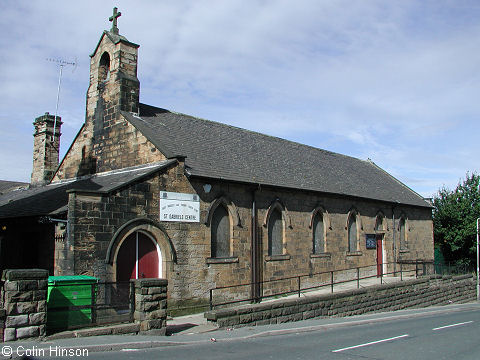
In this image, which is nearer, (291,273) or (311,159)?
(291,273)

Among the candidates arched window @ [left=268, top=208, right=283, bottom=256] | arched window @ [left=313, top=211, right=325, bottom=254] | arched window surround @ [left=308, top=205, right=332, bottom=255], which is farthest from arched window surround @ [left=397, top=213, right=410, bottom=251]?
arched window @ [left=268, top=208, right=283, bottom=256]

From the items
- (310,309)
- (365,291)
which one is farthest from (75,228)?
(365,291)

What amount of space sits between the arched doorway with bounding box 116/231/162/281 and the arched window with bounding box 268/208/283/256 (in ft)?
19.1

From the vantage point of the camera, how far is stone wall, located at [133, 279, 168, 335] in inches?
417

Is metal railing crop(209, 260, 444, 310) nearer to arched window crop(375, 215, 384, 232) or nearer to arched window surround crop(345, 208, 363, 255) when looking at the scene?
arched window surround crop(345, 208, 363, 255)

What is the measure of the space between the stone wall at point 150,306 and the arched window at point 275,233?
875cm

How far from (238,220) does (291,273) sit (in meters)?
4.07

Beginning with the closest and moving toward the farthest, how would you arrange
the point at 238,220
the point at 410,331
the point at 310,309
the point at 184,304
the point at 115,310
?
the point at 115,310, the point at 410,331, the point at 184,304, the point at 310,309, the point at 238,220

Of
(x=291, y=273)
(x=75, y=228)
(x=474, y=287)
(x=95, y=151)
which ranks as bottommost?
(x=474, y=287)

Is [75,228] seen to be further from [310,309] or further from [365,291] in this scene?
[365,291]

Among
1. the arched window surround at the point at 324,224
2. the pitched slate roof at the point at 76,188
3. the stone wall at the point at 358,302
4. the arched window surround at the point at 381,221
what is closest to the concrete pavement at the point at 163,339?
the stone wall at the point at 358,302

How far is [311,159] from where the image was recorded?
26547mm

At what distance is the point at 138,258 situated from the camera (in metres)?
14.4

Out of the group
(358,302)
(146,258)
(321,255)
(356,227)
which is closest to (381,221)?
(356,227)
